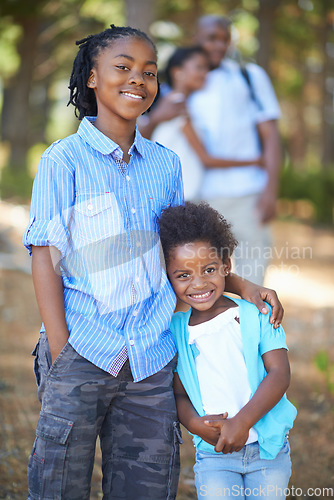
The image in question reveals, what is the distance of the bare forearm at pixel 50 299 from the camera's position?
6.44 feet

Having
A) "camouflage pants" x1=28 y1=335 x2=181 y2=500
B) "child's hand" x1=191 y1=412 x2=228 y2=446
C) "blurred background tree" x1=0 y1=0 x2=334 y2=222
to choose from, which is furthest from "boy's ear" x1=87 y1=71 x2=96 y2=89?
"blurred background tree" x1=0 y1=0 x2=334 y2=222

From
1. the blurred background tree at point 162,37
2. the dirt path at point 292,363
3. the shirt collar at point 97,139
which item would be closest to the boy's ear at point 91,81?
the shirt collar at point 97,139

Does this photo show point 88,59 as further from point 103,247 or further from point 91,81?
point 103,247

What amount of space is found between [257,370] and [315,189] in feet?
42.2

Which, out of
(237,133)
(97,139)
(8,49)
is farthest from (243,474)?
(8,49)

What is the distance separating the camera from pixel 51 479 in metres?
1.94

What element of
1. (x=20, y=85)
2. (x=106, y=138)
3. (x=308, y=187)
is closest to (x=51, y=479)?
(x=106, y=138)

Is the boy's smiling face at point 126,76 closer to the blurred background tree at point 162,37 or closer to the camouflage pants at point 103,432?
the camouflage pants at point 103,432

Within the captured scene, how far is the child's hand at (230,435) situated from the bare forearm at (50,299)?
56 centimetres

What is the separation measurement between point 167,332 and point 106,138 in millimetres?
688

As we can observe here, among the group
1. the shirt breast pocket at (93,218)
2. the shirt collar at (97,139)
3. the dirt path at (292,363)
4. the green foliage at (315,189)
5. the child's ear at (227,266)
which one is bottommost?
the green foliage at (315,189)

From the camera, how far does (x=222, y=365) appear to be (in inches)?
83.8

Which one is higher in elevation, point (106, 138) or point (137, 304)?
point (106, 138)

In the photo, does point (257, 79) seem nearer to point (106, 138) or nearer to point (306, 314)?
point (106, 138)
